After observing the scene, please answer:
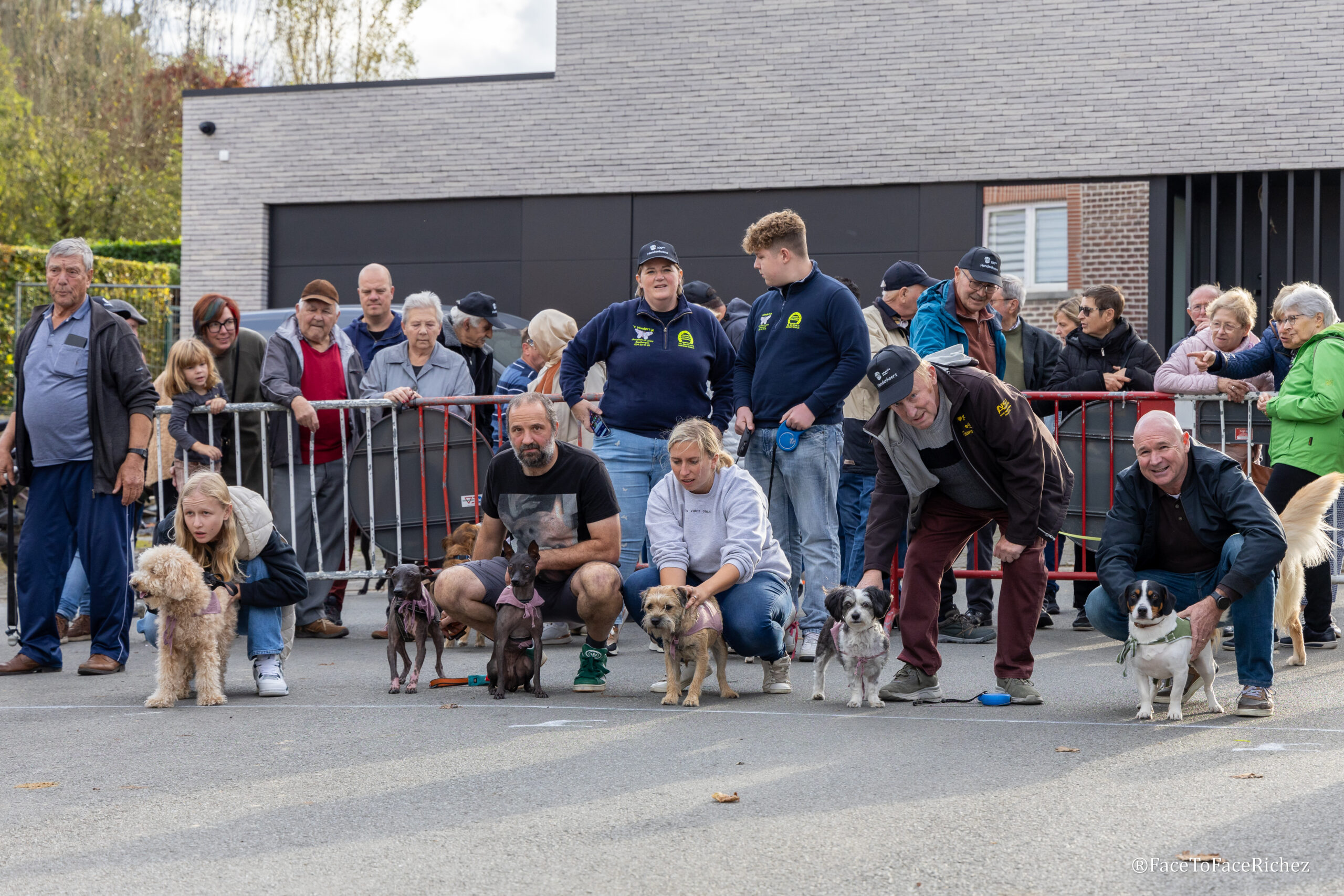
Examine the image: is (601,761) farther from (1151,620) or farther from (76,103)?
(76,103)

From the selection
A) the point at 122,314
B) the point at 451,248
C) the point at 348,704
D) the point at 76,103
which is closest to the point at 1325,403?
the point at 348,704

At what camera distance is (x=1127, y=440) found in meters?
8.77

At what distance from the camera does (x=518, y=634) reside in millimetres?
6574

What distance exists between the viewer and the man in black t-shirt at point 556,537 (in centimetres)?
673

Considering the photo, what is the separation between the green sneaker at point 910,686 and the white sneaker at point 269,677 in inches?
112

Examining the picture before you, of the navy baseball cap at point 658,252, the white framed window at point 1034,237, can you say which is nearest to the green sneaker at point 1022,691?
the navy baseball cap at point 658,252

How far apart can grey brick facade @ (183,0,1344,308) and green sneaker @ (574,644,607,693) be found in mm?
12478

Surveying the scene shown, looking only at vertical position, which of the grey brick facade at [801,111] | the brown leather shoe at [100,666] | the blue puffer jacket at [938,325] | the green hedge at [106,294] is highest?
the grey brick facade at [801,111]

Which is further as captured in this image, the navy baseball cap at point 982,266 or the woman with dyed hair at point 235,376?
the woman with dyed hair at point 235,376

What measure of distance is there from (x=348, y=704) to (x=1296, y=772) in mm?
3973

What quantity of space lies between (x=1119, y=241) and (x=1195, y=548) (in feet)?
45.6

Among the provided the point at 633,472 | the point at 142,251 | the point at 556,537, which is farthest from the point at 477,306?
the point at 142,251

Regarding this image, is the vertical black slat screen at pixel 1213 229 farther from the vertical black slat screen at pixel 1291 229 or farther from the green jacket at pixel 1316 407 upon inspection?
the green jacket at pixel 1316 407

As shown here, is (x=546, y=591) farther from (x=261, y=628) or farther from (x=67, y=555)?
(x=67, y=555)
